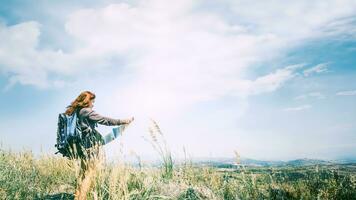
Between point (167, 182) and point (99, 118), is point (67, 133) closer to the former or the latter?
point (99, 118)

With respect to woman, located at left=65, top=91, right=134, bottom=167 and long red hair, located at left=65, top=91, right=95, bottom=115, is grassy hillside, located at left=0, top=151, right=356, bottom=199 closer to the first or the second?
woman, located at left=65, top=91, right=134, bottom=167

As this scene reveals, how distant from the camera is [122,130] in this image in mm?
6812

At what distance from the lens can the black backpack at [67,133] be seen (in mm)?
6672

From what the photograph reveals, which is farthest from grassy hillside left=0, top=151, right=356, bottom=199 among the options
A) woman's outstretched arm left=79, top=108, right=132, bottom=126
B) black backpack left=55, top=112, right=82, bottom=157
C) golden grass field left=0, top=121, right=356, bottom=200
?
woman's outstretched arm left=79, top=108, right=132, bottom=126

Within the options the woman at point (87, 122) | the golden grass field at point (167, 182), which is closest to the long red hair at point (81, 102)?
the woman at point (87, 122)

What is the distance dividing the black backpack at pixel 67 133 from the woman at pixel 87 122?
50mm

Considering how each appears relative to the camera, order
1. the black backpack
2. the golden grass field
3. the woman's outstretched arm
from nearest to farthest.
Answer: the golden grass field → the black backpack → the woman's outstretched arm

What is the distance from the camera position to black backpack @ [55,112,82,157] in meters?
6.67

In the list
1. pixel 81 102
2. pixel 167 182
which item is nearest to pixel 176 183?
pixel 167 182

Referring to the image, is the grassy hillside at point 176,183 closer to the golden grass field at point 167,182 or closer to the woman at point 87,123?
the golden grass field at point 167,182

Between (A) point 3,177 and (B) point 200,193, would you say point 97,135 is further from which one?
(B) point 200,193

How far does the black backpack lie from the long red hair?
0.44ft

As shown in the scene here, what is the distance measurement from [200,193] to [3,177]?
122 inches

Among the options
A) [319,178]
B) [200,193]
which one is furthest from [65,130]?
[319,178]
